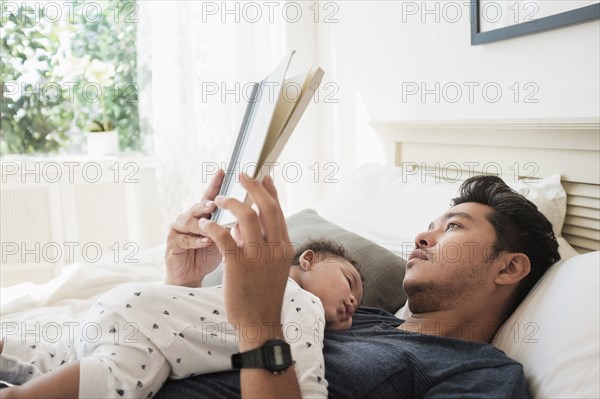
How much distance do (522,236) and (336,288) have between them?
1.36 feet

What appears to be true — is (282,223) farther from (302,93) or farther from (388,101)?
(388,101)

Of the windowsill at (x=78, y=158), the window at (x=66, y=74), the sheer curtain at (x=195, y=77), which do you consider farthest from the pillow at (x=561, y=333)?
the window at (x=66, y=74)

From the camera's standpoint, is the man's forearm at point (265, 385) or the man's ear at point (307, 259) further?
the man's ear at point (307, 259)

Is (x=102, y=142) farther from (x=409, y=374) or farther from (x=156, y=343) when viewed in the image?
(x=409, y=374)

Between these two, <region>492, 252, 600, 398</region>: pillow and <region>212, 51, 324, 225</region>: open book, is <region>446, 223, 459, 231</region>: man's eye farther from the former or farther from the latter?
<region>212, 51, 324, 225</region>: open book

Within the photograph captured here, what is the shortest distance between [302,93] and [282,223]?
0.20m

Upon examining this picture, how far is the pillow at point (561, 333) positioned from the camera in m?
1.05

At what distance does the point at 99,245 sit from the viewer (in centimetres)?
339

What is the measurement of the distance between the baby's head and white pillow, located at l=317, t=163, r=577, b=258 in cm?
36

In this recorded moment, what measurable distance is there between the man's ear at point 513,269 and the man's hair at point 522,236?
19 millimetres

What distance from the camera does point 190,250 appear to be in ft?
4.56

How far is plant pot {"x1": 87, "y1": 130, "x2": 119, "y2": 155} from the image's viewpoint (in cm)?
344

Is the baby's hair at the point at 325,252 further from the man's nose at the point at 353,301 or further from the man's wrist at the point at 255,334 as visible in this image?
the man's wrist at the point at 255,334

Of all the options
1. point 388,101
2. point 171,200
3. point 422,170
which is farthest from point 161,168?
point 422,170
